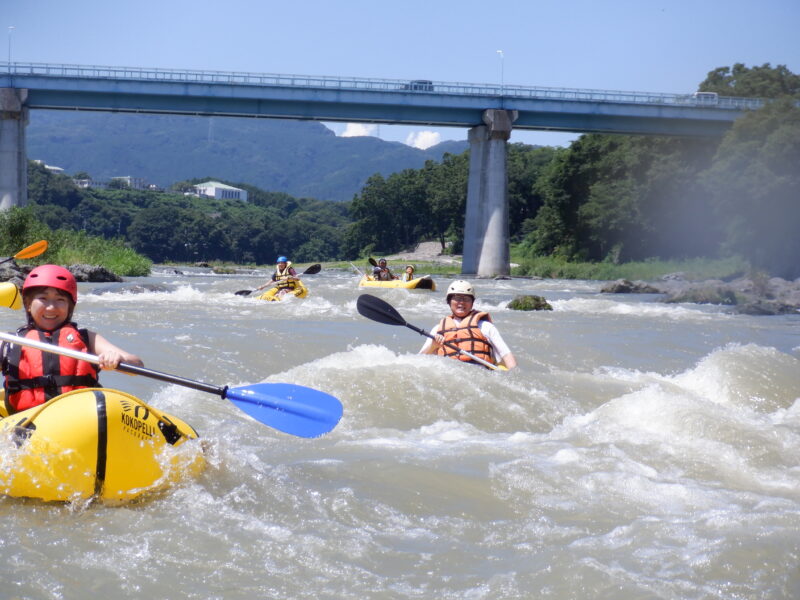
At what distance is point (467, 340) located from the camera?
8.73 meters

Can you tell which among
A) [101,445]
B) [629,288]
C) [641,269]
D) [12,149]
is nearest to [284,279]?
[629,288]

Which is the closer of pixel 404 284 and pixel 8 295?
pixel 8 295

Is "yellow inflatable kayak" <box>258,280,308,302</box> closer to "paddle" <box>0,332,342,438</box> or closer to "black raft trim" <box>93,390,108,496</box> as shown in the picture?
"paddle" <box>0,332,342,438</box>

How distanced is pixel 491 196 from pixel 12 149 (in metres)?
20.7

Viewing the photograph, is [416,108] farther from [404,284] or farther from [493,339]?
[493,339]

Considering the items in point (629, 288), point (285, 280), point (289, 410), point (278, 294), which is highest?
point (289, 410)

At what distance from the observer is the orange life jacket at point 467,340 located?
344 inches

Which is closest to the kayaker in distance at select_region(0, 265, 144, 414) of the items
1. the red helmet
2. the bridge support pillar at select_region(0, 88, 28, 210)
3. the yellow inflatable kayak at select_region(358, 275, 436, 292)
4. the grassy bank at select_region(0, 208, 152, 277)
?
the red helmet

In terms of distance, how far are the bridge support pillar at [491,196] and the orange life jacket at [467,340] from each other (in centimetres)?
3503

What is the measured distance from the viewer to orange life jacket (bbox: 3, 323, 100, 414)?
16.4 ft

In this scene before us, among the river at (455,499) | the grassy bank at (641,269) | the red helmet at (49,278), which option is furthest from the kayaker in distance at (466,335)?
the grassy bank at (641,269)

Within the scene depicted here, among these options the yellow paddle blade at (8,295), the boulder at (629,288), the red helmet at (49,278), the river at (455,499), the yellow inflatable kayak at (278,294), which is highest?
the red helmet at (49,278)

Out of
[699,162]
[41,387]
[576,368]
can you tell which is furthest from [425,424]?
[699,162]

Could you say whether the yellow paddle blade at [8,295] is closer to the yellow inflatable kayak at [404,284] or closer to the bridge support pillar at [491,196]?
the yellow inflatable kayak at [404,284]
